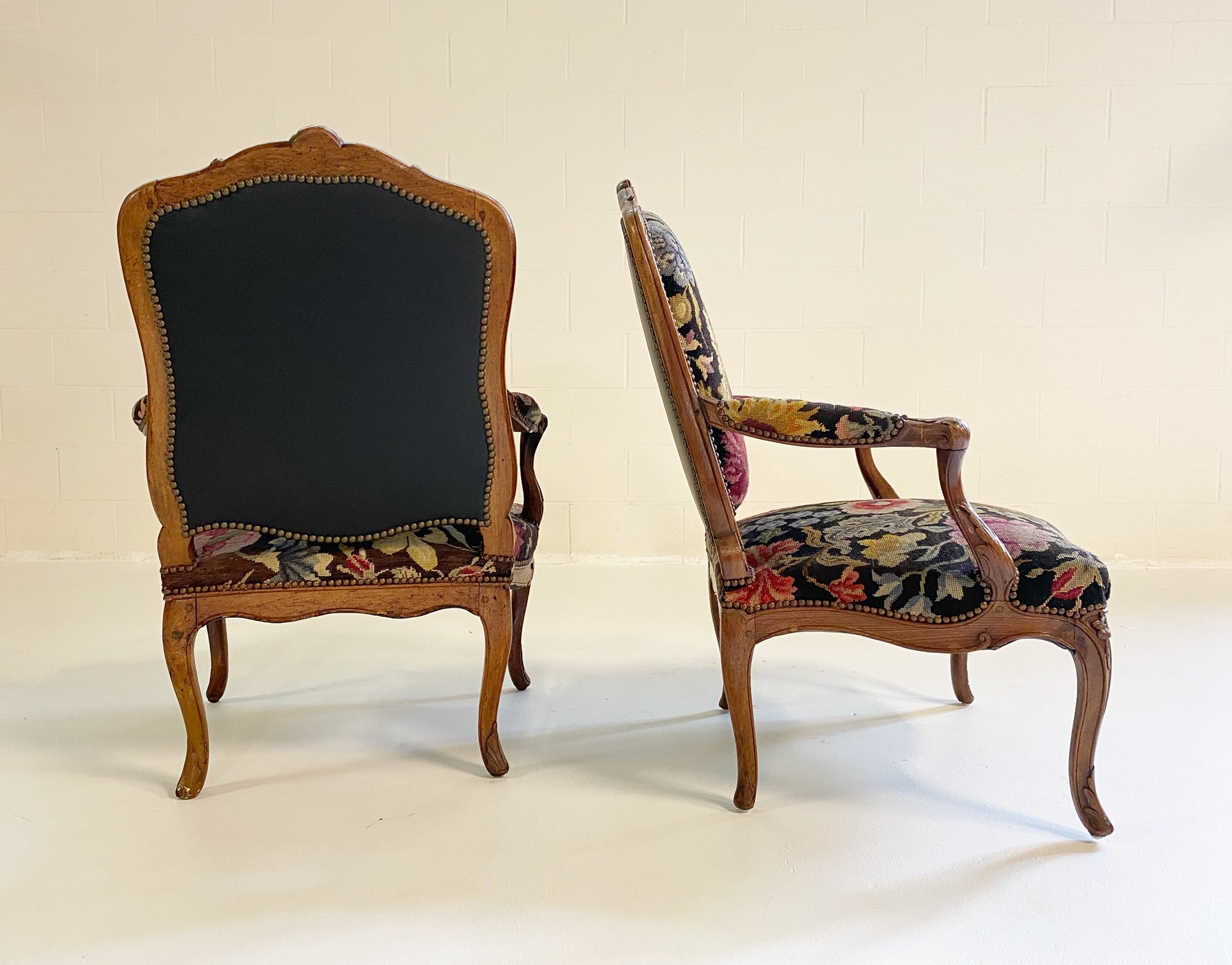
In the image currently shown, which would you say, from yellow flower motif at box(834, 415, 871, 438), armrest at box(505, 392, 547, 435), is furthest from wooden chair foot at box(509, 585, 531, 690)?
yellow flower motif at box(834, 415, 871, 438)

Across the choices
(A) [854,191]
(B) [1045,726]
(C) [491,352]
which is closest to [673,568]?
(A) [854,191]

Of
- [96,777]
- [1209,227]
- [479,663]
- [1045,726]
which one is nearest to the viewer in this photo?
[96,777]

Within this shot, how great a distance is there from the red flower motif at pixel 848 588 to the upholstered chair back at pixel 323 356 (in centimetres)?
62

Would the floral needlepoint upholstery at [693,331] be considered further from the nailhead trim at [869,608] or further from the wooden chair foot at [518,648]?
the wooden chair foot at [518,648]

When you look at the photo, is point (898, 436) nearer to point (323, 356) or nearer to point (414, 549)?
point (414, 549)

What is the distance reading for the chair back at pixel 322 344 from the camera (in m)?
1.63

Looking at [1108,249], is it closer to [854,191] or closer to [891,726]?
[854,191]

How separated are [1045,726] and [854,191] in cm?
208

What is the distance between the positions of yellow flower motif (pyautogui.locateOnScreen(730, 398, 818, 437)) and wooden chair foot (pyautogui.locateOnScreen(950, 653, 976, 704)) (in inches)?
34.7

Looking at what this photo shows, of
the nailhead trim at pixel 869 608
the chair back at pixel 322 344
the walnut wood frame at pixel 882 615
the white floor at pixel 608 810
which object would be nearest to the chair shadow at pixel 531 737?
the white floor at pixel 608 810

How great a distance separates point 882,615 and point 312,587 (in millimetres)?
969

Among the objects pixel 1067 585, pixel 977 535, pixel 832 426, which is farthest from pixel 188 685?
pixel 1067 585

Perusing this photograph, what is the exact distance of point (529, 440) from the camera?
2221mm

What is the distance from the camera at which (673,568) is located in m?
3.63
